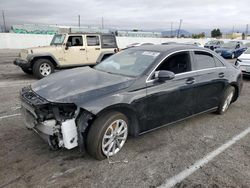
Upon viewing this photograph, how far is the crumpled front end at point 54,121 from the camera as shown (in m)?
2.91

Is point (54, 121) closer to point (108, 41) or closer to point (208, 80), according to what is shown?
point (208, 80)

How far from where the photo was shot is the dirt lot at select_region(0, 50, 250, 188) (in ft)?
9.16

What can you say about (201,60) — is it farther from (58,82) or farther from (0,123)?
(0,123)

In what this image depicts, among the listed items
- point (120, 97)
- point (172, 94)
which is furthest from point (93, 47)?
point (120, 97)

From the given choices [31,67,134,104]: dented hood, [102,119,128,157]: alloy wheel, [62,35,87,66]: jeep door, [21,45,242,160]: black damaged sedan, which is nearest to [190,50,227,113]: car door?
[21,45,242,160]: black damaged sedan

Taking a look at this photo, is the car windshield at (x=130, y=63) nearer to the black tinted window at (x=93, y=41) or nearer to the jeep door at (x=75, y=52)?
the jeep door at (x=75, y=52)

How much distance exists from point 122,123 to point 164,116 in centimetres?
85

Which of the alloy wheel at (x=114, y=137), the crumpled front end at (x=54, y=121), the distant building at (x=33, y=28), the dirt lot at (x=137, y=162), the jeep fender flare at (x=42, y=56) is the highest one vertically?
the distant building at (x=33, y=28)

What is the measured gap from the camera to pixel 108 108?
304cm

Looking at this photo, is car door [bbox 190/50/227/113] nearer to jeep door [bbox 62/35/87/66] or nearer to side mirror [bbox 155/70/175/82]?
side mirror [bbox 155/70/175/82]

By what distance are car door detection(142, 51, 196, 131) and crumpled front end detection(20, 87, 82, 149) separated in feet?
3.78

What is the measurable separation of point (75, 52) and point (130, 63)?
606 centimetres

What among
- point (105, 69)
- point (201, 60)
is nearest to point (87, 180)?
point (105, 69)

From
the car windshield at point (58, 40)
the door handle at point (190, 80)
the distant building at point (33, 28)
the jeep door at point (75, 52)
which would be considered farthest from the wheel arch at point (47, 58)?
the distant building at point (33, 28)
